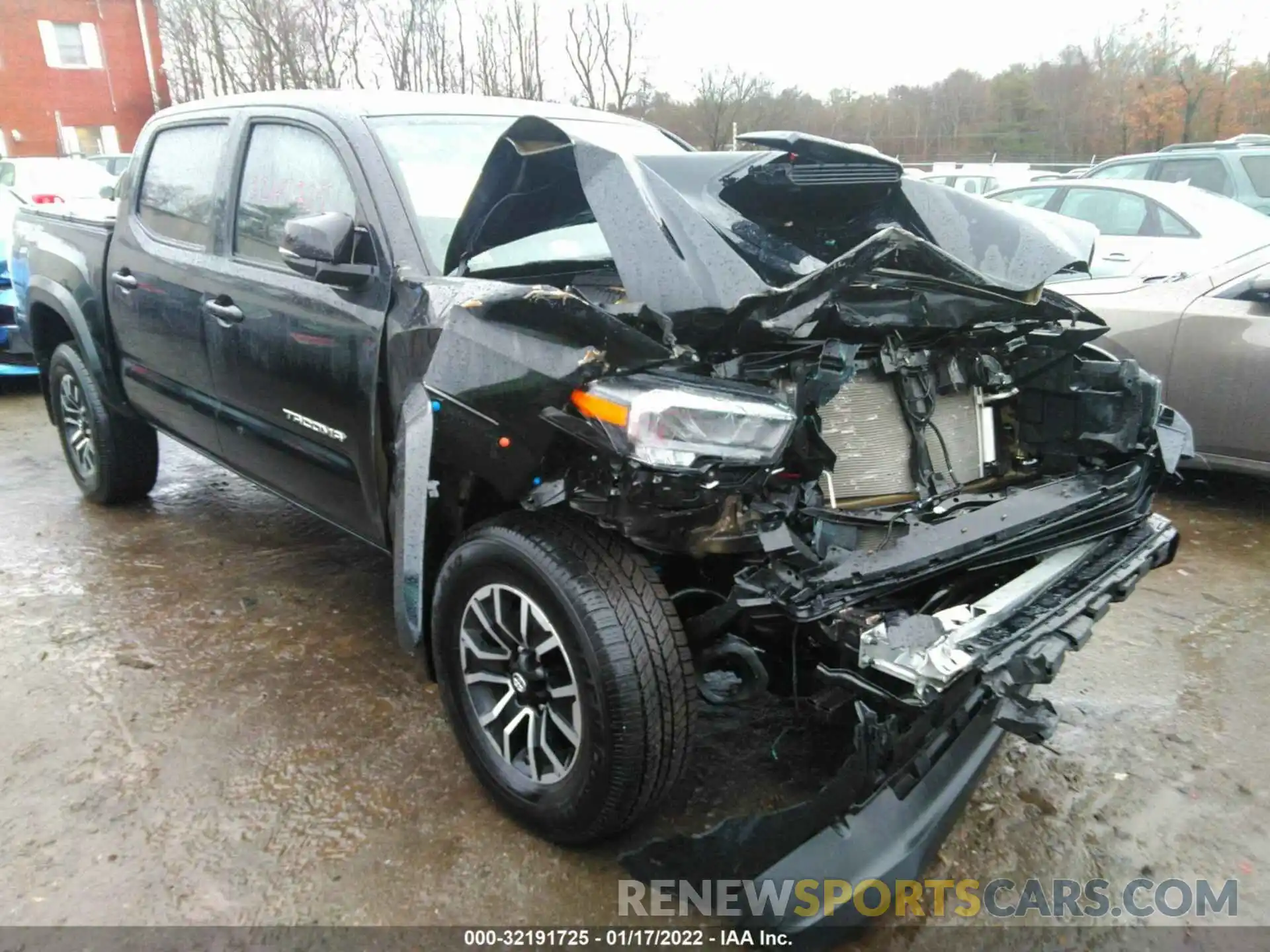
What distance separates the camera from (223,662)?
3.25 m

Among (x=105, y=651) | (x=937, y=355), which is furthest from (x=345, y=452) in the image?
(x=937, y=355)

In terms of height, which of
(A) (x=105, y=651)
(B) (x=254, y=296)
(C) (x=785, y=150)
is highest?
(C) (x=785, y=150)

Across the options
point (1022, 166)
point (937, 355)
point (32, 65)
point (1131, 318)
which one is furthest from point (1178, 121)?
point (32, 65)

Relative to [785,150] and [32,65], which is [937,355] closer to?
[785,150]

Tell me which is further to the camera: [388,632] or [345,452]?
[388,632]

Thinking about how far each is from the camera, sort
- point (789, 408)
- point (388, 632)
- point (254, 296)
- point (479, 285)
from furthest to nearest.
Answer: point (388, 632) → point (254, 296) → point (479, 285) → point (789, 408)

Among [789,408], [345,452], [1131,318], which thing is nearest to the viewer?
[789,408]

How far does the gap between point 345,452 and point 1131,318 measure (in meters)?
4.04

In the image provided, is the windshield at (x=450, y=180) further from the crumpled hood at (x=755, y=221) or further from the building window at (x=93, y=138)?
the building window at (x=93, y=138)

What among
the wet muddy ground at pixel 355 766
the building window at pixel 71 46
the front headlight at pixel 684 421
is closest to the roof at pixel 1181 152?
the wet muddy ground at pixel 355 766

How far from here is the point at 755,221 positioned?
2.46 m

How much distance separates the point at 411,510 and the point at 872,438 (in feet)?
4.11

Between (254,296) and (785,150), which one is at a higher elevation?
(785,150)

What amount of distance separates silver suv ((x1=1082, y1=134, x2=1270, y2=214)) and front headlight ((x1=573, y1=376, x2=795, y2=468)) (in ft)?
26.2
